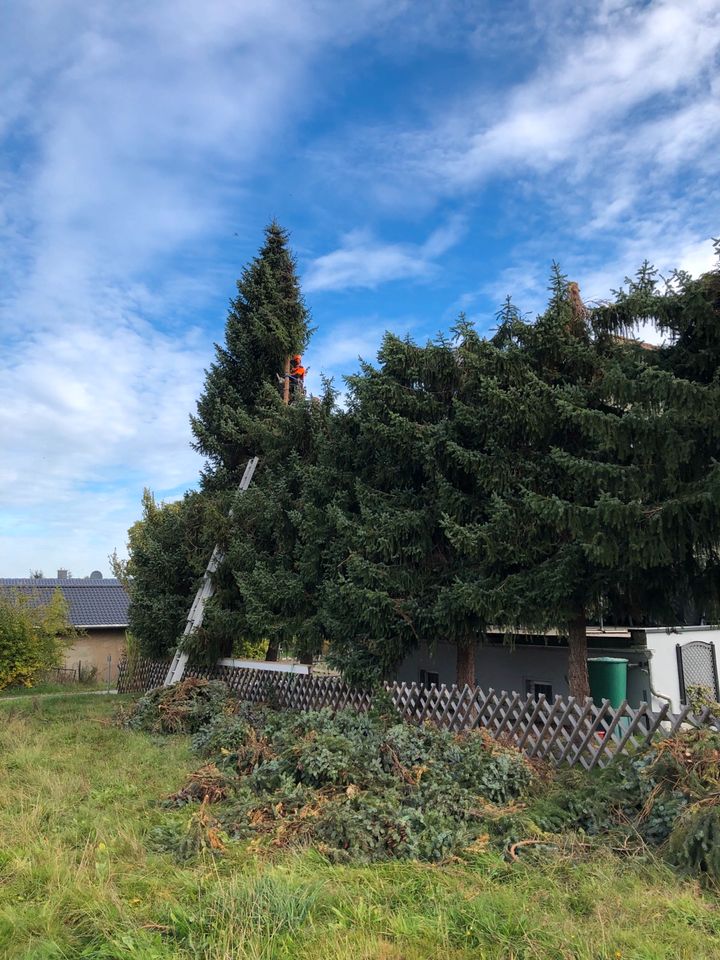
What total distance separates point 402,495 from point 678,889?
6.71 meters

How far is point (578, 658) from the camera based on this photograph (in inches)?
350

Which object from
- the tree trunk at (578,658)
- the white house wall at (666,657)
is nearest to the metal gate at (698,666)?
the white house wall at (666,657)

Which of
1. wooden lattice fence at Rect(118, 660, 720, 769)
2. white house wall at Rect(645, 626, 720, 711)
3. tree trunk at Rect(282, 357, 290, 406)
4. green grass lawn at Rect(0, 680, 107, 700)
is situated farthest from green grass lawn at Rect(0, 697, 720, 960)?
green grass lawn at Rect(0, 680, 107, 700)

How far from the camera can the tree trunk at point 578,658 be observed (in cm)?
872

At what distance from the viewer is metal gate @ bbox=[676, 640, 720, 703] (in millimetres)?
11773

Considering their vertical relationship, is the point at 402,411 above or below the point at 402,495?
above

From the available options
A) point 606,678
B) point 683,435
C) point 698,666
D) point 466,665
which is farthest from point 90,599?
point 683,435

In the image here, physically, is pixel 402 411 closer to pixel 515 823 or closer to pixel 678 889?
pixel 515 823

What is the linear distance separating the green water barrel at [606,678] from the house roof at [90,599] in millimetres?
23646

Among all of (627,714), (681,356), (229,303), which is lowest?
(627,714)

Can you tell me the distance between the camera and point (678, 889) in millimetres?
3820

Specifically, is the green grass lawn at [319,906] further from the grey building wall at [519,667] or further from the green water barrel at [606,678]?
the green water barrel at [606,678]

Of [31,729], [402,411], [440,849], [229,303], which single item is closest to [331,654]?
[402,411]

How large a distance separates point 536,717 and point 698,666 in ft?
21.1
